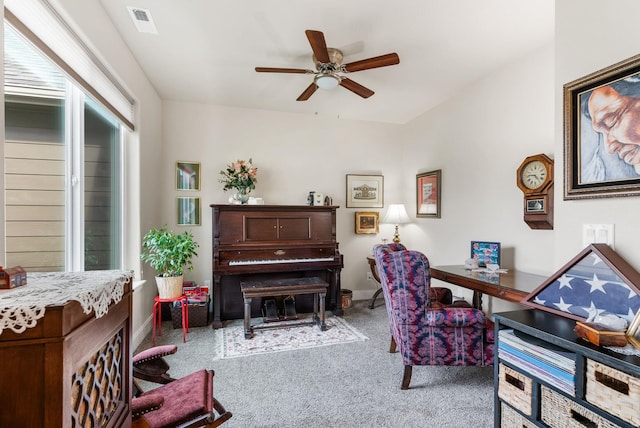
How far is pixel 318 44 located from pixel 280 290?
2.34 m

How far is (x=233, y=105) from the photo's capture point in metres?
4.16

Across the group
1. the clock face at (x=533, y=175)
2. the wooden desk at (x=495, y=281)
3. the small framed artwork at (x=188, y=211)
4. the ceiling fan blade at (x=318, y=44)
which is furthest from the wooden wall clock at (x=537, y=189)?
the small framed artwork at (x=188, y=211)

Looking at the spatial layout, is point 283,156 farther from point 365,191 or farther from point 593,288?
point 593,288

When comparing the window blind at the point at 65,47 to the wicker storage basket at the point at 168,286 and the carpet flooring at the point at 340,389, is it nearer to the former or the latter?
the wicker storage basket at the point at 168,286

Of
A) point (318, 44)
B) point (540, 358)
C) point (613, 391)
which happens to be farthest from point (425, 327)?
point (318, 44)

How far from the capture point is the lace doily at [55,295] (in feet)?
2.07

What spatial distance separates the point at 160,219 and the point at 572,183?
4.02 metres

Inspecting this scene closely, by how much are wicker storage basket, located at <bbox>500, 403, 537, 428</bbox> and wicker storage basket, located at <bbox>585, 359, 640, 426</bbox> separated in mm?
329

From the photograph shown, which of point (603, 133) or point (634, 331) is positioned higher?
point (603, 133)

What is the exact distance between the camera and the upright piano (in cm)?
357

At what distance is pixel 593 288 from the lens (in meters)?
1.27

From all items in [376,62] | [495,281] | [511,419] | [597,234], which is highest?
[376,62]

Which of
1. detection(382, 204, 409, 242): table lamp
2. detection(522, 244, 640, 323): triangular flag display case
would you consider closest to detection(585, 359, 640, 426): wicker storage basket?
detection(522, 244, 640, 323): triangular flag display case

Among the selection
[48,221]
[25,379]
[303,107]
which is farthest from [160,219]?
[25,379]
